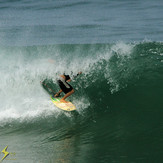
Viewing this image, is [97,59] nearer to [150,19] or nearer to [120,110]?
[120,110]

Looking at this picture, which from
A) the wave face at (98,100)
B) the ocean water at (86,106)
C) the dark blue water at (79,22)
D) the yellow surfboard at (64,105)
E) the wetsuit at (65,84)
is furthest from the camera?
the dark blue water at (79,22)

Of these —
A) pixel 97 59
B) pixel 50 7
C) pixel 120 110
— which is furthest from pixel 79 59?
pixel 50 7

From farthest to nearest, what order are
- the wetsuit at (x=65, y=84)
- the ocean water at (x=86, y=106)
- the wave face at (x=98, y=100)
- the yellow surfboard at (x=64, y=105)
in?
the wetsuit at (x=65, y=84)
the yellow surfboard at (x=64, y=105)
the wave face at (x=98, y=100)
the ocean water at (x=86, y=106)

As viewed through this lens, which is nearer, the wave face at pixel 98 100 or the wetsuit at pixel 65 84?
the wave face at pixel 98 100

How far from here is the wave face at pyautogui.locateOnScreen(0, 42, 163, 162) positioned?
8.95 meters

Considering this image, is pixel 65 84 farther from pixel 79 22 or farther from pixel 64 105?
pixel 79 22

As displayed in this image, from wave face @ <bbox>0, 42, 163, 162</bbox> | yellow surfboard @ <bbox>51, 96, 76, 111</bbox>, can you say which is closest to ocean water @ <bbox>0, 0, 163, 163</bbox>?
wave face @ <bbox>0, 42, 163, 162</bbox>

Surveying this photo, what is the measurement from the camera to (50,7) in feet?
128

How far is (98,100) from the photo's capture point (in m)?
11.3

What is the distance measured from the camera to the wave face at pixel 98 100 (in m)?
8.95

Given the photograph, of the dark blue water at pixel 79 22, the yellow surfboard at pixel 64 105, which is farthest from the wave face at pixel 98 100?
the dark blue water at pixel 79 22

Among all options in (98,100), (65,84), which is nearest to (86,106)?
(98,100)

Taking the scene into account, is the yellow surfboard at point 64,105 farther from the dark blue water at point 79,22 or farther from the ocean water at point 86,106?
the dark blue water at point 79,22

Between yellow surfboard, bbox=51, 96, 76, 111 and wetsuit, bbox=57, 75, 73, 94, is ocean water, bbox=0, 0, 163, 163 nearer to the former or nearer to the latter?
yellow surfboard, bbox=51, 96, 76, 111
